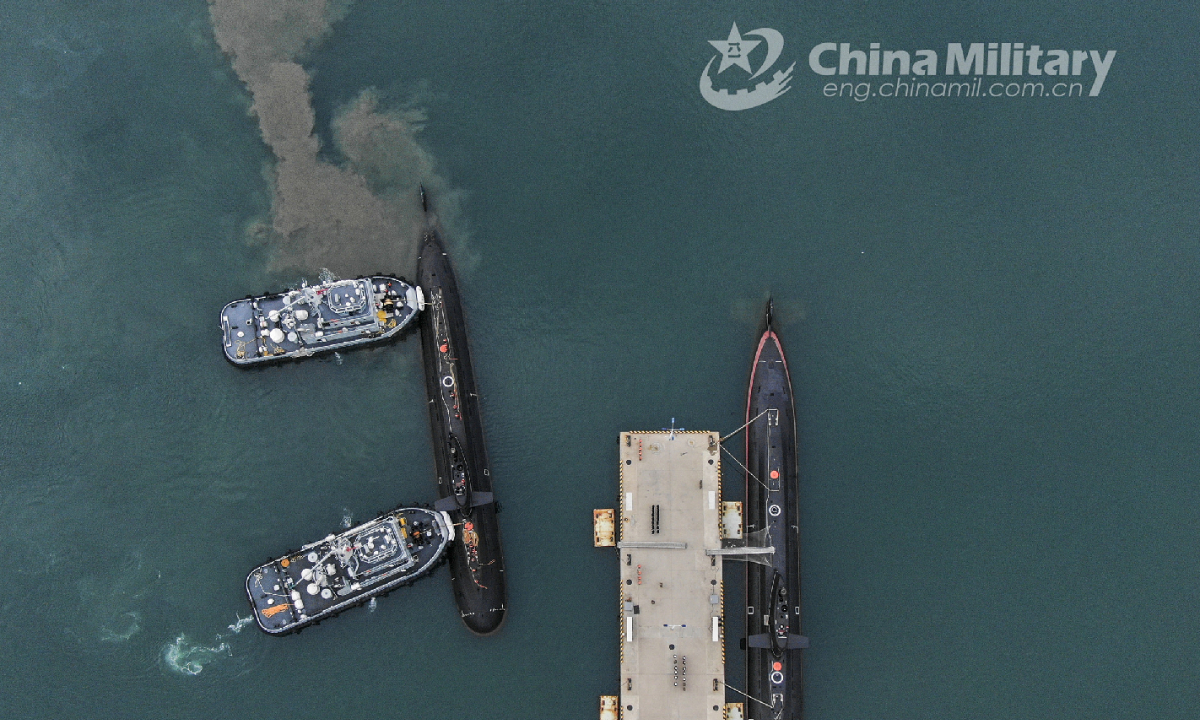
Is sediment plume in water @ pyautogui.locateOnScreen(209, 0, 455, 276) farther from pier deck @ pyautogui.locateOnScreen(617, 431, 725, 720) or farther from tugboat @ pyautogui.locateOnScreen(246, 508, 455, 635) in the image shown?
pier deck @ pyautogui.locateOnScreen(617, 431, 725, 720)

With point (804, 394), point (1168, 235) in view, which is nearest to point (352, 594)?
point (804, 394)

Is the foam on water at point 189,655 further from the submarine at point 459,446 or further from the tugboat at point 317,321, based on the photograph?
the tugboat at point 317,321

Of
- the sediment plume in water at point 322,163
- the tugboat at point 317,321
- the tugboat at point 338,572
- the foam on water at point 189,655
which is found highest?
the sediment plume in water at point 322,163

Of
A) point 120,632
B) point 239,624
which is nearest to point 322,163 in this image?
point 239,624

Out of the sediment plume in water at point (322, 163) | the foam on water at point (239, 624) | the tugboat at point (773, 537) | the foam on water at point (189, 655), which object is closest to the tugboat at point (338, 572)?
the foam on water at point (239, 624)

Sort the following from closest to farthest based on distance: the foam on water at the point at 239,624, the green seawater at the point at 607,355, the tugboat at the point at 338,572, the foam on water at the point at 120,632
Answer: the tugboat at the point at 338,572 → the green seawater at the point at 607,355 → the foam on water at the point at 239,624 → the foam on water at the point at 120,632

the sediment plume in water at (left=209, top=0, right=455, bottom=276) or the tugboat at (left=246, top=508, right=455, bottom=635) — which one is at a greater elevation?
the sediment plume in water at (left=209, top=0, right=455, bottom=276)

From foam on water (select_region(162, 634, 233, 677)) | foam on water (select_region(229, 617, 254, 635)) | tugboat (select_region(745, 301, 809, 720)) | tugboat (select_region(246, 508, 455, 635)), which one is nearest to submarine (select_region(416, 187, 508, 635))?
tugboat (select_region(246, 508, 455, 635))
